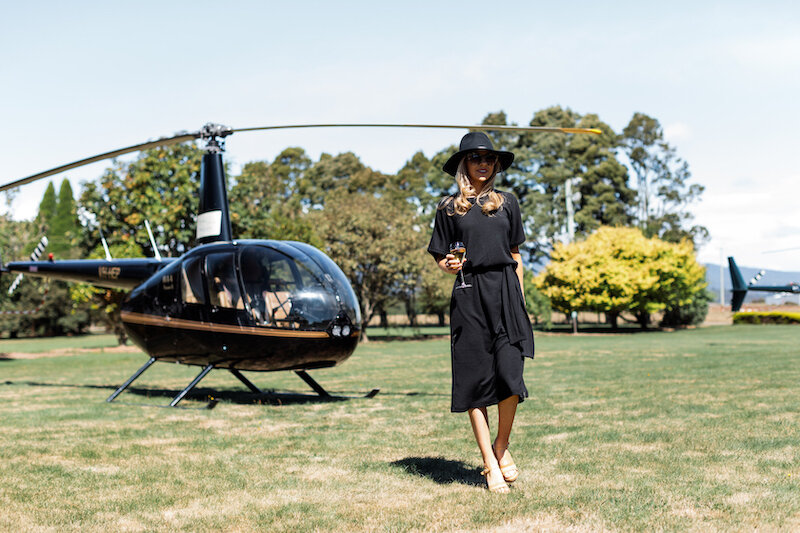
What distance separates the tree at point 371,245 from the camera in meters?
31.5

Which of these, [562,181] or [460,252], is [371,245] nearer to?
[562,181]

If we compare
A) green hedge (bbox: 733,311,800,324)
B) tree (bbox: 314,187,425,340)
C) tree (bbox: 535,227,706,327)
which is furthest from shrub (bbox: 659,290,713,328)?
tree (bbox: 314,187,425,340)

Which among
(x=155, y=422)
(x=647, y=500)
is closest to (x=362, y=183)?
(x=155, y=422)

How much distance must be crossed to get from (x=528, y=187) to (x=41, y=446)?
151 ft

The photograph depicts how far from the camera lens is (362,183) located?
182ft

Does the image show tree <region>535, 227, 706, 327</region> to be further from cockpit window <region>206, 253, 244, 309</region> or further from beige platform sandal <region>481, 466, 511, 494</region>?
beige platform sandal <region>481, 466, 511, 494</region>

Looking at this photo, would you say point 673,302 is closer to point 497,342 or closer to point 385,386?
point 385,386

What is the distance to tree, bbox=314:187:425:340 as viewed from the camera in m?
31.5

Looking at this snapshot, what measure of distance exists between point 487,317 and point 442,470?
1.19 metres

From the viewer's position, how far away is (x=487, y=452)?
416cm

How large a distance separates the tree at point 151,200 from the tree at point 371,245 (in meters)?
6.34

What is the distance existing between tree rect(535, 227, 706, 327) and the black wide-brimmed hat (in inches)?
1277

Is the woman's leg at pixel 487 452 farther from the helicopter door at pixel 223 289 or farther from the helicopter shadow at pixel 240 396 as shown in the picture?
the helicopter shadow at pixel 240 396

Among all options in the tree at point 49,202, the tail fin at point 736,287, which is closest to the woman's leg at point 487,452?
the tail fin at point 736,287
